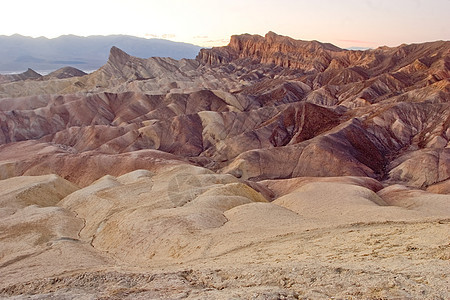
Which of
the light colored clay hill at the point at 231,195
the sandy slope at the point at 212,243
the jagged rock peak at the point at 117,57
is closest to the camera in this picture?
the sandy slope at the point at 212,243

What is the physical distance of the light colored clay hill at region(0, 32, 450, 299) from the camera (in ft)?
36.9

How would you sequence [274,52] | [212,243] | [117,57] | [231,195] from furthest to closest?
[274,52] < [117,57] < [231,195] < [212,243]

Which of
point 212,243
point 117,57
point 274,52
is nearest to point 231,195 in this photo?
point 212,243

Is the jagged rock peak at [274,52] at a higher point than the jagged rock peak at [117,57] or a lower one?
higher

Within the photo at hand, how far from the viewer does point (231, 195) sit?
2709 cm

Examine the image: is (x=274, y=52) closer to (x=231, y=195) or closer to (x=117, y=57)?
(x=117, y=57)

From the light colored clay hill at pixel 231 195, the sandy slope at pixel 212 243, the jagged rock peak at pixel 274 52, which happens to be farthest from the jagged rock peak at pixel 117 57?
the sandy slope at pixel 212 243

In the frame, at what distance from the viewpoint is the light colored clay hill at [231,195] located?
11.2 metres

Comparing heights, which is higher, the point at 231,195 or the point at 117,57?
the point at 117,57

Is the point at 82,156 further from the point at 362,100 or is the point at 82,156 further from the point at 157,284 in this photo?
the point at 362,100

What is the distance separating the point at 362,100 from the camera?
3231 inches

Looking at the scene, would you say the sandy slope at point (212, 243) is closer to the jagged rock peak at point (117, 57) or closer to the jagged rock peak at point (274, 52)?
the jagged rock peak at point (117, 57)

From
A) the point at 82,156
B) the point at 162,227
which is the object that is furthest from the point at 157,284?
the point at 82,156

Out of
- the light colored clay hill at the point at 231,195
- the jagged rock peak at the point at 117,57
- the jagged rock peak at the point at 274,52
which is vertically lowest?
the light colored clay hill at the point at 231,195
